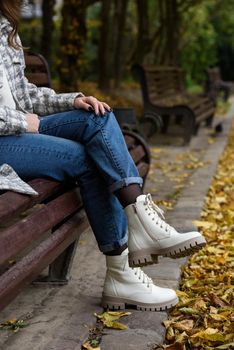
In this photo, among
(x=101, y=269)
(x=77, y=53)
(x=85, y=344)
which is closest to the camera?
(x=85, y=344)

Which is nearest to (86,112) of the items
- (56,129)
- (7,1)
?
(56,129)

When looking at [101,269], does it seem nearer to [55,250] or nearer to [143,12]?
[55,250]

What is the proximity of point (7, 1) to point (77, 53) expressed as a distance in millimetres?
6194

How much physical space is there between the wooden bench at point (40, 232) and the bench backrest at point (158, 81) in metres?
5.86

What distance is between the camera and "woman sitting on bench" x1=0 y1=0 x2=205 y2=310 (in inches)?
116

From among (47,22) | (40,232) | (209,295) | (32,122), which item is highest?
(32,122)

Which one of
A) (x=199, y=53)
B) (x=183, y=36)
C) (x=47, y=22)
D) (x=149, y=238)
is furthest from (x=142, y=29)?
(x=199, y=53)

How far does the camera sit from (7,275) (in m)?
2.47

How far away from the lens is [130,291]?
3117mm

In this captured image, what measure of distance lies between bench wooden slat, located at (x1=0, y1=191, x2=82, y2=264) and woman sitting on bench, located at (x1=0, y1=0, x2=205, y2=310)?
9 centimetres

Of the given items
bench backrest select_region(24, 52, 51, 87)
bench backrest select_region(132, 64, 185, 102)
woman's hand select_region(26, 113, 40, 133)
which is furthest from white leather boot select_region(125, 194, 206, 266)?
bench backrest select_region(132, 64, 185, 102)

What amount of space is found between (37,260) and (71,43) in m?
6.94

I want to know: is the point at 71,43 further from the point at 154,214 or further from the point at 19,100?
the point at 154,214

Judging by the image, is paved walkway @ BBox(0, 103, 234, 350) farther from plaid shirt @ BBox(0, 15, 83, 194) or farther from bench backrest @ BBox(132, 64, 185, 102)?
bench backrest @ BBox(132, 64, 185, 102)
